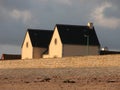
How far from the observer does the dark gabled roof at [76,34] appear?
75562mm

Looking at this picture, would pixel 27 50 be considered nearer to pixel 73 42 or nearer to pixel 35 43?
pixel 35 43

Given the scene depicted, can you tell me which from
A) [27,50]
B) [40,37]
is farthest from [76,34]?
[27,50]

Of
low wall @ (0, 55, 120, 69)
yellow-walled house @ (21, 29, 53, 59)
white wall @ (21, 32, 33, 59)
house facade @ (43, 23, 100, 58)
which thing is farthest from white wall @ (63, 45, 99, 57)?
low wall @ (0, 55, 120, 69)

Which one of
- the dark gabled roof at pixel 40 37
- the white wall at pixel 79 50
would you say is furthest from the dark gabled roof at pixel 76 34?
the dark gabled roof at pixel 40 37

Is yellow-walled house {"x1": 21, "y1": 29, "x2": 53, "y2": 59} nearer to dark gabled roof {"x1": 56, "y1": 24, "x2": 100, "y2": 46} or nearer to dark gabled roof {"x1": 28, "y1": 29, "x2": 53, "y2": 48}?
dark gabled roof {"x1": 28, "y1": 29, "x2": 53, "y2": 48}

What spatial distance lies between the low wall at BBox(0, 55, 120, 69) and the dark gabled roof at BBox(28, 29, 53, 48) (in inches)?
695

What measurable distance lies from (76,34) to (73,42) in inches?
77.8

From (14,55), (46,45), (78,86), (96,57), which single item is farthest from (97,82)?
(14,55)

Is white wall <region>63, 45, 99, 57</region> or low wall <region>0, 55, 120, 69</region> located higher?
white wall <region>63, 45, 99, 57</region>

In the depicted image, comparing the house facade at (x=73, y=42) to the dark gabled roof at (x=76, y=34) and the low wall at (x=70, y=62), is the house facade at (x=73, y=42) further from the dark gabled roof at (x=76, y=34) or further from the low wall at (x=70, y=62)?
the low wall at (x=70, y=62)

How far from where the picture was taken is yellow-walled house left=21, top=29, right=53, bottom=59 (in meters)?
81.1

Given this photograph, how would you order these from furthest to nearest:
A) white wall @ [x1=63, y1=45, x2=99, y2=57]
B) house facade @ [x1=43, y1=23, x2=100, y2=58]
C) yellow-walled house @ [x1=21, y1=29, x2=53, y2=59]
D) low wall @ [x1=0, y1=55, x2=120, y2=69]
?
yellow-walled house @ [x1=21, y1=29, x2=53, y2=59]
house facade @ [x1=43, y1=23, x2=100, y2=58]
white wall @ [x1=63, y1=45, x2=99, y2=57]
low wall @ [x1=0, y1=55, x2=120, y2=69]

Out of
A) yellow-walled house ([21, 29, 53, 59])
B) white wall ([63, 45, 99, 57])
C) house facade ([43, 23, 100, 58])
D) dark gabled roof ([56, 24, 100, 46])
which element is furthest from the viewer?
yellow-walled house ([21, 29, 53, 59])

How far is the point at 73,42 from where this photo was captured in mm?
75438
